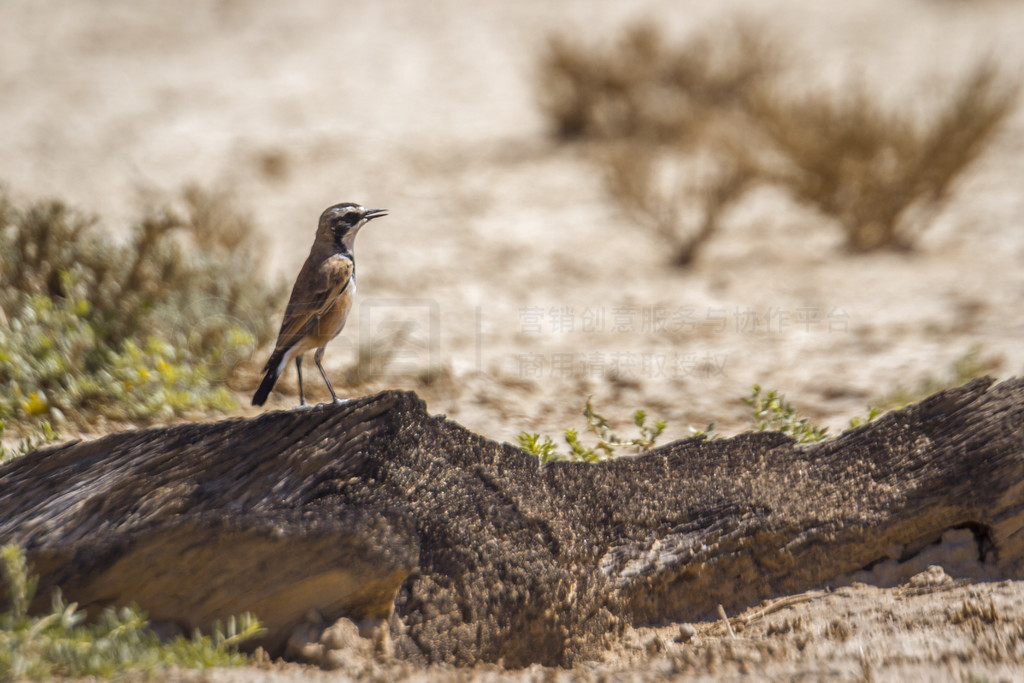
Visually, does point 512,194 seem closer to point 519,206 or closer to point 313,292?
point 519,206

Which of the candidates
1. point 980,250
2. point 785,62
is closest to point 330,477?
point 980,250

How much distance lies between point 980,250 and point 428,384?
15.3ft

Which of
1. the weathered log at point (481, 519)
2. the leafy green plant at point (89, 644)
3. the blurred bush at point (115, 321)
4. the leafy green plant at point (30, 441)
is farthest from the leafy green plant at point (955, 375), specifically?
the leafy green plant at point (30, 441)

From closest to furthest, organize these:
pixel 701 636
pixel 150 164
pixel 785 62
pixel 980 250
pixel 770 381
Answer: pixel 701 636 → pixel 770 381 → pixel 980 250 → pixel 150 164 → pixel 785 62

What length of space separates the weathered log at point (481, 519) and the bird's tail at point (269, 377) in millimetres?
80

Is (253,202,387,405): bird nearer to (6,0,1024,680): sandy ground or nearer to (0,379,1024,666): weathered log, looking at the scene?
(0,379,1024,666): weathered log

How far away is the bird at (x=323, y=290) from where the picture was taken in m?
2.55

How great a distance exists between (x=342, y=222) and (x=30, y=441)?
1479 mm

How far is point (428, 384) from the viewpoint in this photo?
4.44m

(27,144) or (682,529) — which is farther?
(27,144)

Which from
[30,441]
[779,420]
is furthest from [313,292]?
[779,420]

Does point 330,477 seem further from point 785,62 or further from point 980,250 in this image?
point 785,62

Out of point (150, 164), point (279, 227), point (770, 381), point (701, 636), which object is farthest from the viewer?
point (150, 164)

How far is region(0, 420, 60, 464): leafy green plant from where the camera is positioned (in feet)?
9.36
